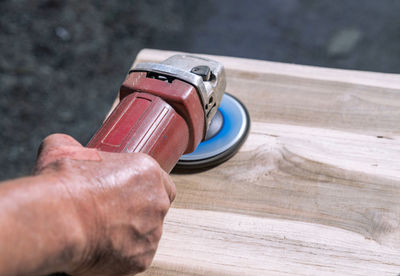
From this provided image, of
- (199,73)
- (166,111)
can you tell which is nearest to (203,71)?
(199,73)

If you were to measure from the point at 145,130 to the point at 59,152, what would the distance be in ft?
0.44

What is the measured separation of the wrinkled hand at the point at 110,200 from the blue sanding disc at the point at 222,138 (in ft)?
0.74

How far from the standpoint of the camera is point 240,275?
61 cm

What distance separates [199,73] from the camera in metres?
0.66

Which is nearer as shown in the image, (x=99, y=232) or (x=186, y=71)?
(x=99, y=232)

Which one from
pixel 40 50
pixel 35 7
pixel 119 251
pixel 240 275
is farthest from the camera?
pixel 35 7

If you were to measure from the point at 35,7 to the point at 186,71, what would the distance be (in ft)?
5.64

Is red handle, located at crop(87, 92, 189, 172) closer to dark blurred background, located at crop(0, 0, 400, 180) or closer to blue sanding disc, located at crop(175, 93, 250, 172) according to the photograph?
blue sanding disc, located at crop(175, 93, 250, 172)

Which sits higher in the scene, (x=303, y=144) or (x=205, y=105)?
(x=205, y=105)

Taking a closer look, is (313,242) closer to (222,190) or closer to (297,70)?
(222,190)

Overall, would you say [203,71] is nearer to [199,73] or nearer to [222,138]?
[199,73]

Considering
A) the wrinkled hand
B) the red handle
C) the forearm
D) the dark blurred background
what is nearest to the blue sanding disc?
the red handle

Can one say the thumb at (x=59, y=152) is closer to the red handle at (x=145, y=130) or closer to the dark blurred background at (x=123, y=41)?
the red handle at (x=145, y=130)

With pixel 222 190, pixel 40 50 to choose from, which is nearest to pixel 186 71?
pixel 222 190
